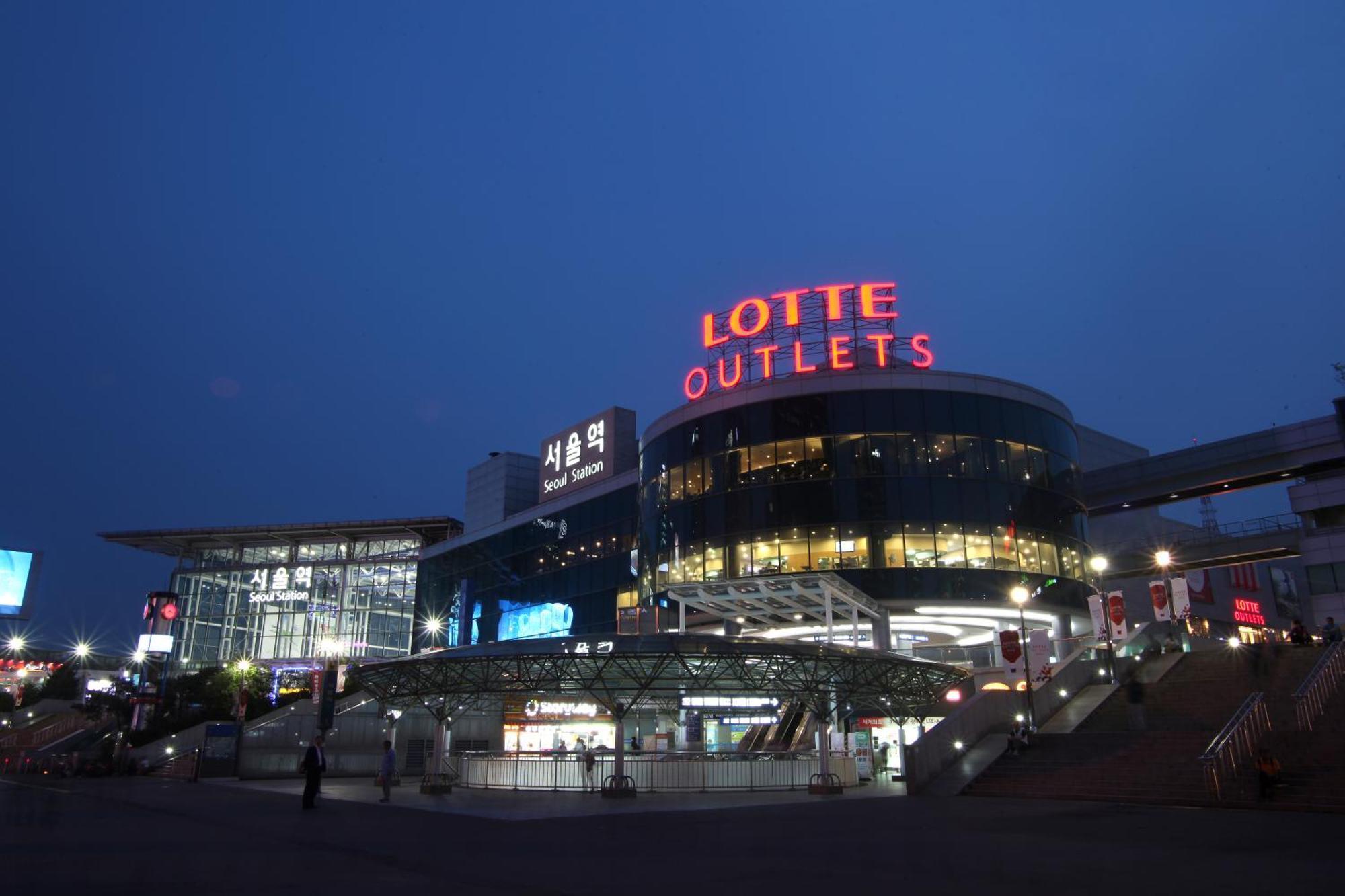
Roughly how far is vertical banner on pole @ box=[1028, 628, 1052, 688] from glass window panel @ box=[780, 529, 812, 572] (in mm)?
14627

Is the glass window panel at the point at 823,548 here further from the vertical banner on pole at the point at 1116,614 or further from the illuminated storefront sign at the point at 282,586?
the illuminated storefront sign at the point at 282,586

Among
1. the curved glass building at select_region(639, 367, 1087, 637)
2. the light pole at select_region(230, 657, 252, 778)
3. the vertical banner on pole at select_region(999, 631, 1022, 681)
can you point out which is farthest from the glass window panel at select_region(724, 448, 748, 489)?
the light pole at select_region(230, 657, 252, 778)

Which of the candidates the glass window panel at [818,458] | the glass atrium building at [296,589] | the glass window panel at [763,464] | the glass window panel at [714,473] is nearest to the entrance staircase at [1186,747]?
the glass window panel at [818,458]

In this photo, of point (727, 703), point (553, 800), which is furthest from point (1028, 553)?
point (553, 800)

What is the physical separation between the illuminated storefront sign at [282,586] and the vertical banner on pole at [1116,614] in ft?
244

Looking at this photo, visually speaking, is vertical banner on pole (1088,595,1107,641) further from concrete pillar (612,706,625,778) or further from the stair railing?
concrete pillar (612,706,625,778)

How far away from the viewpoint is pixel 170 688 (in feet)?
186

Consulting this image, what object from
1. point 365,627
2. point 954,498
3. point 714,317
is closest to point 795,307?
point 714,317

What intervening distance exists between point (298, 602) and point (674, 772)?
68.3m

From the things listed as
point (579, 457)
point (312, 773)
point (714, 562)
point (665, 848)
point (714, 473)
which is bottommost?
point (665, 848)

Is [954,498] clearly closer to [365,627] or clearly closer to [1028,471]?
[1028,471]

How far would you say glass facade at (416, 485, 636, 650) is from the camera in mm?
65125

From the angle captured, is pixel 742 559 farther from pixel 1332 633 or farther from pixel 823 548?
pixel 1332 633

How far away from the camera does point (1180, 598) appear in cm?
4116
